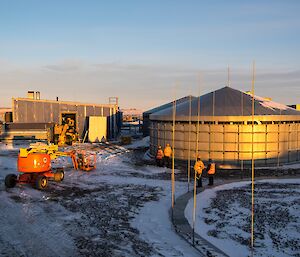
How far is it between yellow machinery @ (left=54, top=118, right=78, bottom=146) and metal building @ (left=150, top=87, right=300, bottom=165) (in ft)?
51.6

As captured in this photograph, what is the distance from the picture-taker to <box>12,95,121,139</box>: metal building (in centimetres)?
3934

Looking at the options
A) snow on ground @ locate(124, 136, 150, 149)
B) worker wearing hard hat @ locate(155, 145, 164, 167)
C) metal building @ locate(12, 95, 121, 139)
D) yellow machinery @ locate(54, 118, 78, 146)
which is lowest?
snow on ground @ locate(124, 136, 150, 149)

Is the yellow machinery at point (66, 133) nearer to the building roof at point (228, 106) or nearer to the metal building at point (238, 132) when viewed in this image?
the building roof at point (228, 106)

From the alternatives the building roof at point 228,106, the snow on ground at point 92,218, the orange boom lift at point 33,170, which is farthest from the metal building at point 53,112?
the orange boom lift at point 33,170

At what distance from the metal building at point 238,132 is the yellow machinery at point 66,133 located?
51.6 ft

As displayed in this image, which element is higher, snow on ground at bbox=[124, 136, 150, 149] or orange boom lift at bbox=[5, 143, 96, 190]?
orange boom lift at bbox=[5, 143, 96, 190]

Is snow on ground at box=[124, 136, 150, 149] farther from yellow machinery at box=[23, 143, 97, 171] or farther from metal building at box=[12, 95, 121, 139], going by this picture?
yellow machinery at box=[23, 143, 97, 171]

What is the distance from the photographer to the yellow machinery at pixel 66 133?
37.2 m

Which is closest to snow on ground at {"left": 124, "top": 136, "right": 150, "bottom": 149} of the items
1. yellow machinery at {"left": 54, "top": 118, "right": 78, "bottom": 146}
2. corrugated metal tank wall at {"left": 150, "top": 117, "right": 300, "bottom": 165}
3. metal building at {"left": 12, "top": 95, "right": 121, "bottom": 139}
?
metal building at {"left": 12, "top": 95, "right": 121, "bottom": 139}

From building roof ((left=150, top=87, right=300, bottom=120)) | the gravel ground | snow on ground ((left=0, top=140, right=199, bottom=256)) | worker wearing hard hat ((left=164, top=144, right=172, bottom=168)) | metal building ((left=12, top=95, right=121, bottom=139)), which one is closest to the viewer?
snow on ground ((left=0, top=140, right=199, bottom=256))

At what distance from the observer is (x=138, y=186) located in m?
17.7

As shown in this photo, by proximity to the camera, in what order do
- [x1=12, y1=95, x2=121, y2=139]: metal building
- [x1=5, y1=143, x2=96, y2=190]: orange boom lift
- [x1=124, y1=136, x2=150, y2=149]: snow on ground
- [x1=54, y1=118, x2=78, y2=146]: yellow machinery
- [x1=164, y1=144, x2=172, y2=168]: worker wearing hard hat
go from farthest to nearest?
1. [x1=12, y1=95, x2=121, y2=139]: metal building
2. [x1=124, y1=136, x2=150, y2=149]: snow on ground
3. [x1=54, y1=118, x2=78, y2=146]: yellow machinery
4. [x1=164, y1=144, x2=172, y2=168]: worker wearing hard hat
5. [x1=5, y1=143, x2=96, y2=190]: orange boom lift

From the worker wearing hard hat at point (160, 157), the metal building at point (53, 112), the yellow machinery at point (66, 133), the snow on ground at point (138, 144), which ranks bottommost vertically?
the snow on ground at point (138, 144)

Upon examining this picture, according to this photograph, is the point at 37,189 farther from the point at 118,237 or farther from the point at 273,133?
the point at 273,133
